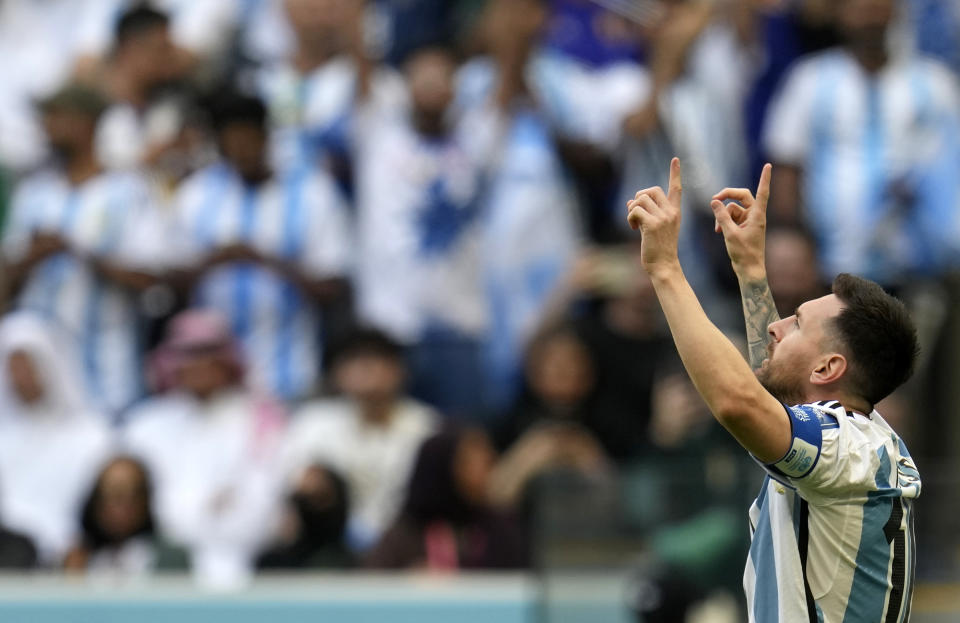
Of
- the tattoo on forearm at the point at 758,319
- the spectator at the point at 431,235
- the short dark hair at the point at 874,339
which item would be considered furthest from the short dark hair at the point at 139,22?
the short dark hair at the point at 874,339

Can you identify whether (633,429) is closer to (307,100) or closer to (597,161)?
(597,161)

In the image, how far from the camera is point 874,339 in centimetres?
350

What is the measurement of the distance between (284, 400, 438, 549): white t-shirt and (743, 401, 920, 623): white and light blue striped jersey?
414 cm

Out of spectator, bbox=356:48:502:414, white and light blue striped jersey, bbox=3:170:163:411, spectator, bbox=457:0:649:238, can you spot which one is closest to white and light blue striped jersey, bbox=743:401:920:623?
spectator, bbox=356:48:502:414

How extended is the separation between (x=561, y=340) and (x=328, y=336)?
4.17 feet

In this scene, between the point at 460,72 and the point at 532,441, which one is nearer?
the point at 532,441

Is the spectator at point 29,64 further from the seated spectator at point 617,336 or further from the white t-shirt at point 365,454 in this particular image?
the seated spectator at point 617,336

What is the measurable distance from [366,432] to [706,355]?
466 centimetres

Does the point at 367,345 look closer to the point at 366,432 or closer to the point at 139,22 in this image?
the point at 366,432

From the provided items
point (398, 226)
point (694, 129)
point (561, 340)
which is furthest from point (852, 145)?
point (398, 226)

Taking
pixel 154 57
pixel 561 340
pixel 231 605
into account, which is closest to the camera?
A: pixel 231 605

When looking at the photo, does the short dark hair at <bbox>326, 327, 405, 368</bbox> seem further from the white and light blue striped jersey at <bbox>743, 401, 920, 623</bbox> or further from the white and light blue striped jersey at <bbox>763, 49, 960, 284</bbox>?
the white and light blue striped jersey at <bbox>743, 401, 920, 623</bbox>

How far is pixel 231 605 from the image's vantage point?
7.37m

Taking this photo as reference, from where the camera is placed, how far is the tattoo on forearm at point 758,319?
3.83 m
